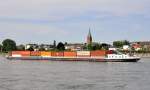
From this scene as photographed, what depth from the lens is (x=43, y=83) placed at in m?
53.8

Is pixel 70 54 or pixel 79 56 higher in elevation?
pixel 70 54

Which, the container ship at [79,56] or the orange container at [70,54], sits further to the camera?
the orange container at [70,54]

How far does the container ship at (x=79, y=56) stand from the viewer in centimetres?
13351

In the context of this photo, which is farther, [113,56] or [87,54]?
[87,54]

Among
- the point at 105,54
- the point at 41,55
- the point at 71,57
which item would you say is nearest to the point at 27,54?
the point at 41,55

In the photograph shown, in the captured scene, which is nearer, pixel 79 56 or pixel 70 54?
pixel 79 56

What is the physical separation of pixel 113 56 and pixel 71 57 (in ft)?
56.9

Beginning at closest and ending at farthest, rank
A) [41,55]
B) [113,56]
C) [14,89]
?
[14,89]
[113,56]
[41,55]

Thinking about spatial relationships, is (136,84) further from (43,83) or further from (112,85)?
(43,83)

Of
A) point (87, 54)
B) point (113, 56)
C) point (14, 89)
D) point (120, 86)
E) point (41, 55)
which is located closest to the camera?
point (14, 89)

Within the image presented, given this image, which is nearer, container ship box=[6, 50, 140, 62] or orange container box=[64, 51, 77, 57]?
container ship box=[6, 50, 140, 62]

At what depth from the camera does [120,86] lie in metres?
51.5

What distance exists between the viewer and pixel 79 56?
14788 centimetres

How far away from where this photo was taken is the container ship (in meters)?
134
